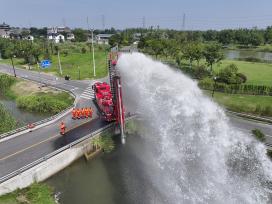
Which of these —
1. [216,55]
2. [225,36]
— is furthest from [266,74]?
[225,36]

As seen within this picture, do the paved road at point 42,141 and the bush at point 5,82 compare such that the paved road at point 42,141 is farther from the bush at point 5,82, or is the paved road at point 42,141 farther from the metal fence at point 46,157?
the bush at point 5,82

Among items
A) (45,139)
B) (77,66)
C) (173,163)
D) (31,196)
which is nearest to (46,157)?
(31,196)

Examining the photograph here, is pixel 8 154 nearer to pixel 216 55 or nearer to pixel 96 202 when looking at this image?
pixel 96 202

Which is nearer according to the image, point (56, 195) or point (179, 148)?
point (56, 195)

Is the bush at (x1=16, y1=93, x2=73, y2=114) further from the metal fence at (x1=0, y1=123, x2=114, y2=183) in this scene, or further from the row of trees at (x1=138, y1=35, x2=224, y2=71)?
the row of trees at (x1=138, y1=35, x2=224, y2=71)

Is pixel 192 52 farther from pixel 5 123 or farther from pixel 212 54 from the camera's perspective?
pixel 5 123

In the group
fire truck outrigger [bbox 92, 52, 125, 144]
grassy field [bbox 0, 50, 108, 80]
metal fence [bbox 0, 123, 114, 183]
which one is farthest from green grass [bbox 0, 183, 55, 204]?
grassy field [bbox 0, 50, 108, 80]

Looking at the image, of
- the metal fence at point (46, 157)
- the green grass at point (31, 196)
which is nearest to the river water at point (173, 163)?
the green grass at point (31, 196)
